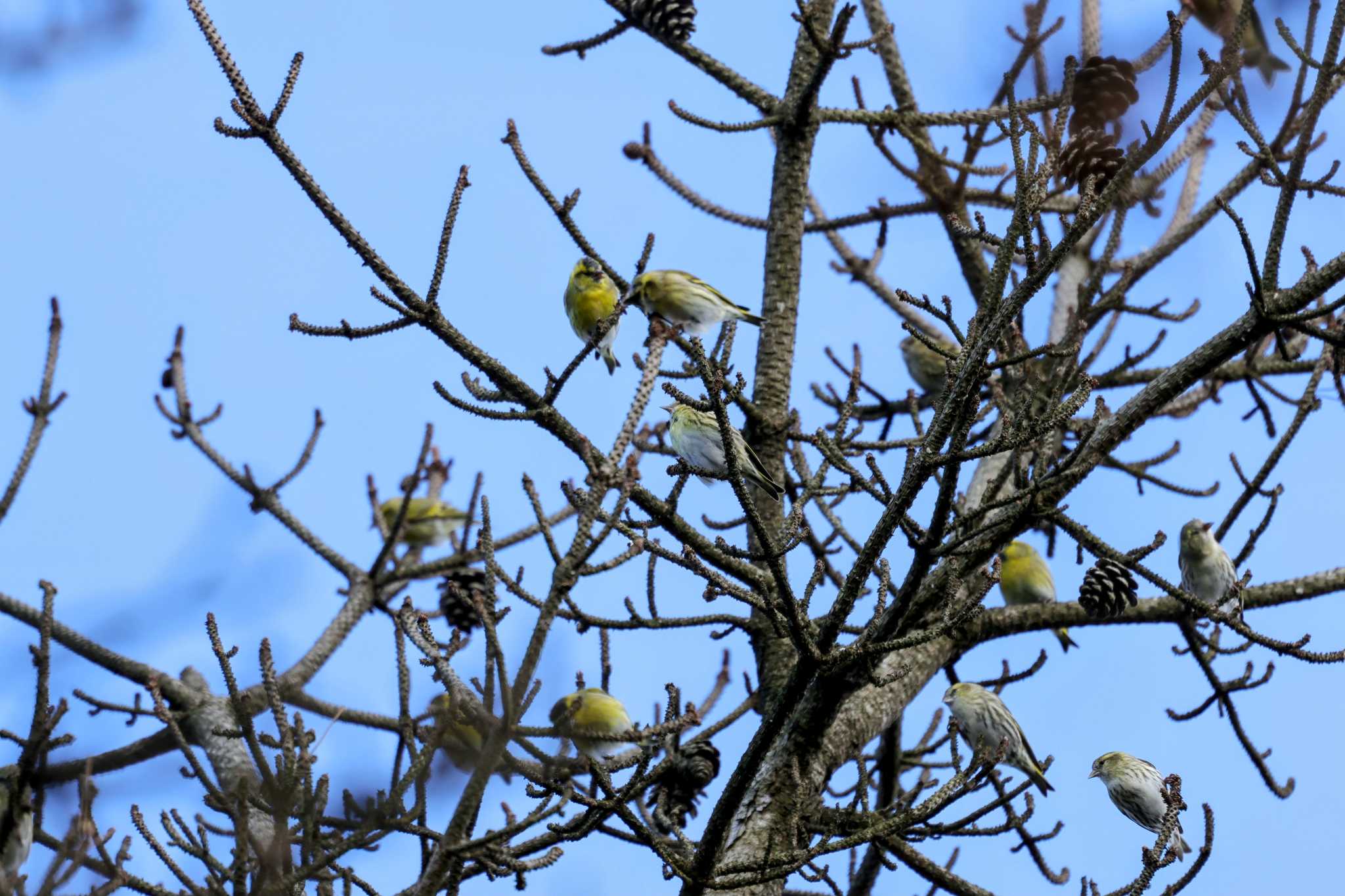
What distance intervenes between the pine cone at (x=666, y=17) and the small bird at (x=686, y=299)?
1.03 m

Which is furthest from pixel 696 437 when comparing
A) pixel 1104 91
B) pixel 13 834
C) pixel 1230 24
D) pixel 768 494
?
pixel 13 834

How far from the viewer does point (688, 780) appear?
493 cm

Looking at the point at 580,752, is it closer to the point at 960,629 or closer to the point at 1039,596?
the point at 960,629

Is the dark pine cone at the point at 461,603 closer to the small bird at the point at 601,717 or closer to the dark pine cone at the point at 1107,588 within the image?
the small bird at the point at 601,717

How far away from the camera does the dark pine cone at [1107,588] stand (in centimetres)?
491

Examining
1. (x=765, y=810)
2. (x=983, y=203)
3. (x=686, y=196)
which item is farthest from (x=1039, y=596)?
(x=765, y=810)

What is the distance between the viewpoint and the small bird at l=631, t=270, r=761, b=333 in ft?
19.0

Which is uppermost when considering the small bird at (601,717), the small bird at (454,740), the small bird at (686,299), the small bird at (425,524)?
the small bird at (425,524)

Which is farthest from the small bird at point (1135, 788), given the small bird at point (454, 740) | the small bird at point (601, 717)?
the small bird at point (454, 740)

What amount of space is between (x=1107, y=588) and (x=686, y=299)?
2149 millimetres

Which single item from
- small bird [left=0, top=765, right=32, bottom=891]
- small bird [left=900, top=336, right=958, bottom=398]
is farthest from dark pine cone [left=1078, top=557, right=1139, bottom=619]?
small bird [left=900, top=336, right=958, bottom=398]

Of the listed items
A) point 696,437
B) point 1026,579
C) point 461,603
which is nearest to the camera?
point 696,437

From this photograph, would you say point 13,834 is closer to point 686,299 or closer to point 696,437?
point 696,437

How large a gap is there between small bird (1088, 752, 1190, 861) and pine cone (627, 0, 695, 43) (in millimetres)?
3958
